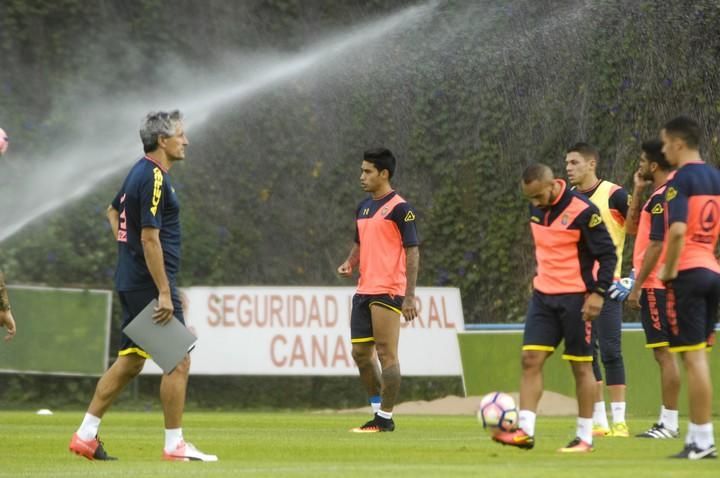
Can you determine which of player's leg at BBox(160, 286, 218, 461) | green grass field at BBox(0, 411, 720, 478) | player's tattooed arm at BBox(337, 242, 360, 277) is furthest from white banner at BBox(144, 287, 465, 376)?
player's leg at BBox(160, 286, 218, 461)

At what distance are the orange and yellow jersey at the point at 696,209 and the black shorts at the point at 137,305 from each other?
3.14m

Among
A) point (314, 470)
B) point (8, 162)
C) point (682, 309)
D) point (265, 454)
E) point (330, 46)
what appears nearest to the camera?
point (314, 470)

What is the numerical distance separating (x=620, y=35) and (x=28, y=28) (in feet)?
28.2

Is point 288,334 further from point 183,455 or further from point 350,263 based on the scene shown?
point 183,455

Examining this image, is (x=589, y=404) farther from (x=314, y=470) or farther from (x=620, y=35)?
(x=620, y=35)

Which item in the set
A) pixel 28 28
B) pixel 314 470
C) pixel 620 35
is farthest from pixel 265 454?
pixel 28 28

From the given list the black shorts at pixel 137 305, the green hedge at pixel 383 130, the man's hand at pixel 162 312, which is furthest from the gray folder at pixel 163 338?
the green hedge at pixel 383 130

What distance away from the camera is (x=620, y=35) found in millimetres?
19688

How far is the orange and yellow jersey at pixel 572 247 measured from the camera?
35.6ft

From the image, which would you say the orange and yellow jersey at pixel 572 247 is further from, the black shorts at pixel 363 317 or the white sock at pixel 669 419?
the black shorts at pixel 363 317

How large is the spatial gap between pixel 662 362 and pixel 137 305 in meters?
4.76

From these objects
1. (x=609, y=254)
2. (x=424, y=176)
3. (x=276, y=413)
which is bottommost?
(x=276, y=413)

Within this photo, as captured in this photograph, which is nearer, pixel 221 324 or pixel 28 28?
pixel 221 324

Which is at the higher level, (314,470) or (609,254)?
(609,254)
